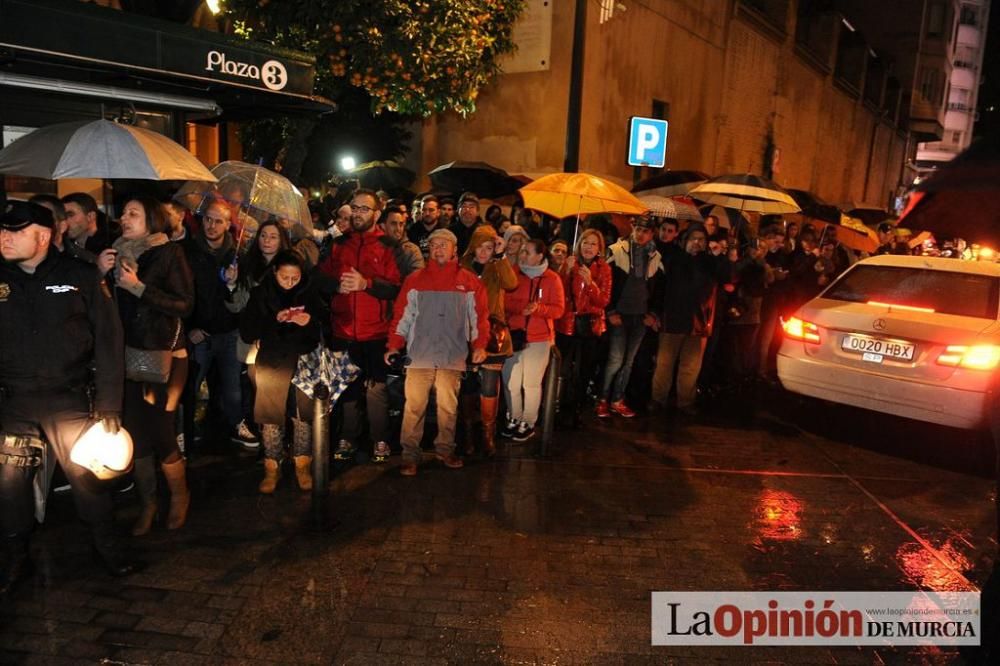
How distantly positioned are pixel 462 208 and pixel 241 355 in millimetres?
3604

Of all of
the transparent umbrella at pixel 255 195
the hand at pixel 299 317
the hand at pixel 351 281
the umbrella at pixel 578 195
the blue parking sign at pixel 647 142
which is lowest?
the hand at pixel 299 317

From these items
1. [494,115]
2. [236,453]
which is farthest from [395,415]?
[494,115]

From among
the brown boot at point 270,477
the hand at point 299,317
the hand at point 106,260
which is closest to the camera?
the hand at point 106,260

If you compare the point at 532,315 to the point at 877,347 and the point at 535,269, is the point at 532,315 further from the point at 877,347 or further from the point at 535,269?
the point at 877,347

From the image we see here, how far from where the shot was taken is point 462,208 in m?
8.70

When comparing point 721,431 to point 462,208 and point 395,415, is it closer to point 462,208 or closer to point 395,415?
point 395,415

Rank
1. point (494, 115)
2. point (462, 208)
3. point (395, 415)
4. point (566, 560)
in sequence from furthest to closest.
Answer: point (494, 115)
point (462, 208)
point (395, 415)
point (566, 560)

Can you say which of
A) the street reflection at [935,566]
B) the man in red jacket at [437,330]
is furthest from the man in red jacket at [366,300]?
the street reflection at [935,566]

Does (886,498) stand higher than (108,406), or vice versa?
(108,406)

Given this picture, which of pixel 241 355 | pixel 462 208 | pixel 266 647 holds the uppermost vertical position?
pixel 462 208

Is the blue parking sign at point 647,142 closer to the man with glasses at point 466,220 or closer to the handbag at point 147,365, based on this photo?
the man with glasses at point 466,220

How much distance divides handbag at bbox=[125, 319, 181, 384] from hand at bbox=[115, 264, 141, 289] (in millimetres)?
401

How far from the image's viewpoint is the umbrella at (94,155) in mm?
4609

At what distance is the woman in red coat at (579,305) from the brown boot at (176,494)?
3.57m
